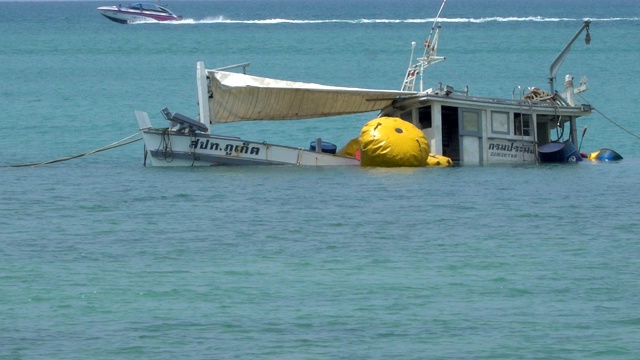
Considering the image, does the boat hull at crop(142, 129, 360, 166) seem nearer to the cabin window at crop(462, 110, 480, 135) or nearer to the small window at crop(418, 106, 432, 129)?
the small window at crop(418, 106, 432, 129)

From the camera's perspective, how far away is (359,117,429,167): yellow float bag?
36969 mm

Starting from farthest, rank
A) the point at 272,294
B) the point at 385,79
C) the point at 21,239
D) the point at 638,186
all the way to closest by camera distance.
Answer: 1. the point at 385,79
2. the point at 638,186
3. the point at 21,239
4. the point at 272,294

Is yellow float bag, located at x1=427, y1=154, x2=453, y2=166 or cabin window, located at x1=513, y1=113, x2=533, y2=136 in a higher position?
cabin window, located at x1=513, y1=113, x2=533, y2=136

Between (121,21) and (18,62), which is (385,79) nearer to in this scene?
(18,62)

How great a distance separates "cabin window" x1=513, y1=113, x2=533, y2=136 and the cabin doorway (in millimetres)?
1610

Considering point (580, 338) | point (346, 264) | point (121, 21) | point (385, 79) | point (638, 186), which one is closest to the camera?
point (580, 338)

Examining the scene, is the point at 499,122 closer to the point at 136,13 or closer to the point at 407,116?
the point at 407,116

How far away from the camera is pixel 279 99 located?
39250mm

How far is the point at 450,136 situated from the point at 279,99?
504 cm

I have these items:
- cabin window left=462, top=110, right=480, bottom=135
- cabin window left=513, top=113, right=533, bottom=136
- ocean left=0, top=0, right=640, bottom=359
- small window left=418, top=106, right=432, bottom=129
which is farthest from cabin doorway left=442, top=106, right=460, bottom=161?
ocean left=0, top=0, right=640, bottom=359

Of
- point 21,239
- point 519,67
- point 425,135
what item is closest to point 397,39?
point 519,67

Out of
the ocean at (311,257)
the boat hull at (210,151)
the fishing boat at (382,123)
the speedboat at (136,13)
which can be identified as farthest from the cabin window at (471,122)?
the speedboat at (136,13)

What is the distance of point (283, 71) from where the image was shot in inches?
3314

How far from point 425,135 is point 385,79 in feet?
125
